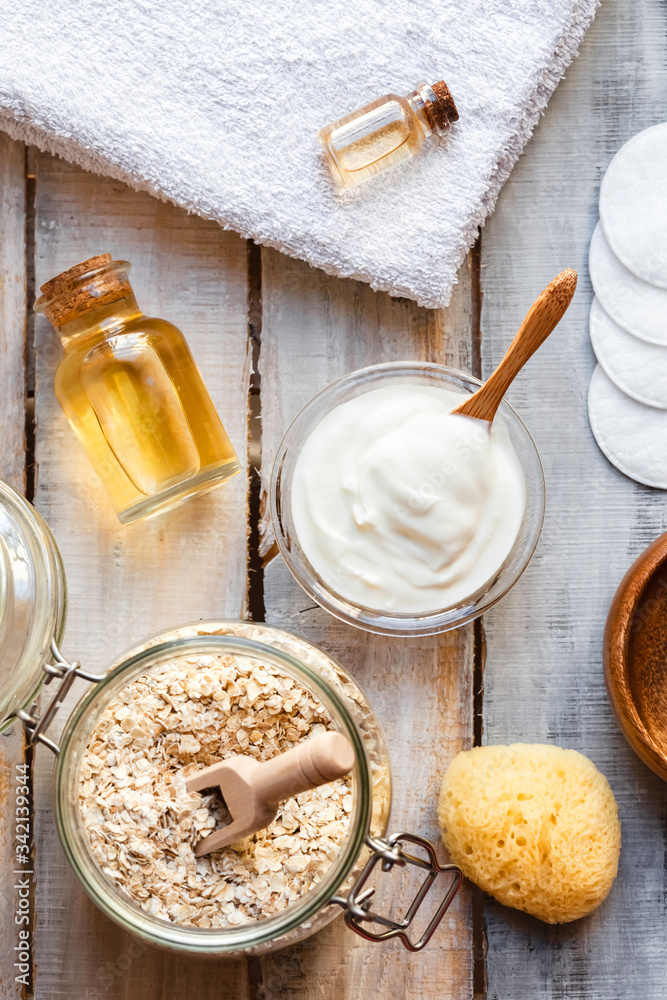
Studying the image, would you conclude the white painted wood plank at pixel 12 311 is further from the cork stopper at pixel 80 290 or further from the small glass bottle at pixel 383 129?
the small glass bottle at pixel 383 129

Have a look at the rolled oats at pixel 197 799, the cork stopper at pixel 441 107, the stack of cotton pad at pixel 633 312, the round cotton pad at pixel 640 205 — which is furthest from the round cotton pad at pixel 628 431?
the rolled oats at pixel 197 799

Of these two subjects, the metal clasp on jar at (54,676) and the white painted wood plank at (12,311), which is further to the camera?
the white painted wood plank at (12,311)

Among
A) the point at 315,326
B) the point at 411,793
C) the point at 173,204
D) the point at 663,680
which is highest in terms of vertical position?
the point at 173,204

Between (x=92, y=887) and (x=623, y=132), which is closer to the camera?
(x=92, y=887)

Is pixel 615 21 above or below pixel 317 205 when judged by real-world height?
Result: above

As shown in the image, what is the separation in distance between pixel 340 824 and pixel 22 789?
330 mm

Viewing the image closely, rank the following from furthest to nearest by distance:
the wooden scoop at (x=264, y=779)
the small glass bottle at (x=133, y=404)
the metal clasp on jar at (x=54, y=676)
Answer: the small glass bottle at (x=133, y=404) < the metal clasp on jar at (x=54, y=676) < the wooden scoop at (x=264, y=779)

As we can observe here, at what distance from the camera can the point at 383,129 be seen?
781 millimetres

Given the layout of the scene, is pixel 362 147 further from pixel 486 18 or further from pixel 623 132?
pixel 623 132

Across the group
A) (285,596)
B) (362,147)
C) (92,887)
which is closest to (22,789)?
(92,887)

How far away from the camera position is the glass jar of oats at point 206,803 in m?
0.63

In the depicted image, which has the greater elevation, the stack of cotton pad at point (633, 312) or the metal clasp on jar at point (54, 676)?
the stack of cotton pad at point (633, 312)

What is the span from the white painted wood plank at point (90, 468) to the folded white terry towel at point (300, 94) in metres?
0.04

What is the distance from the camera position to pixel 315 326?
0.84m
